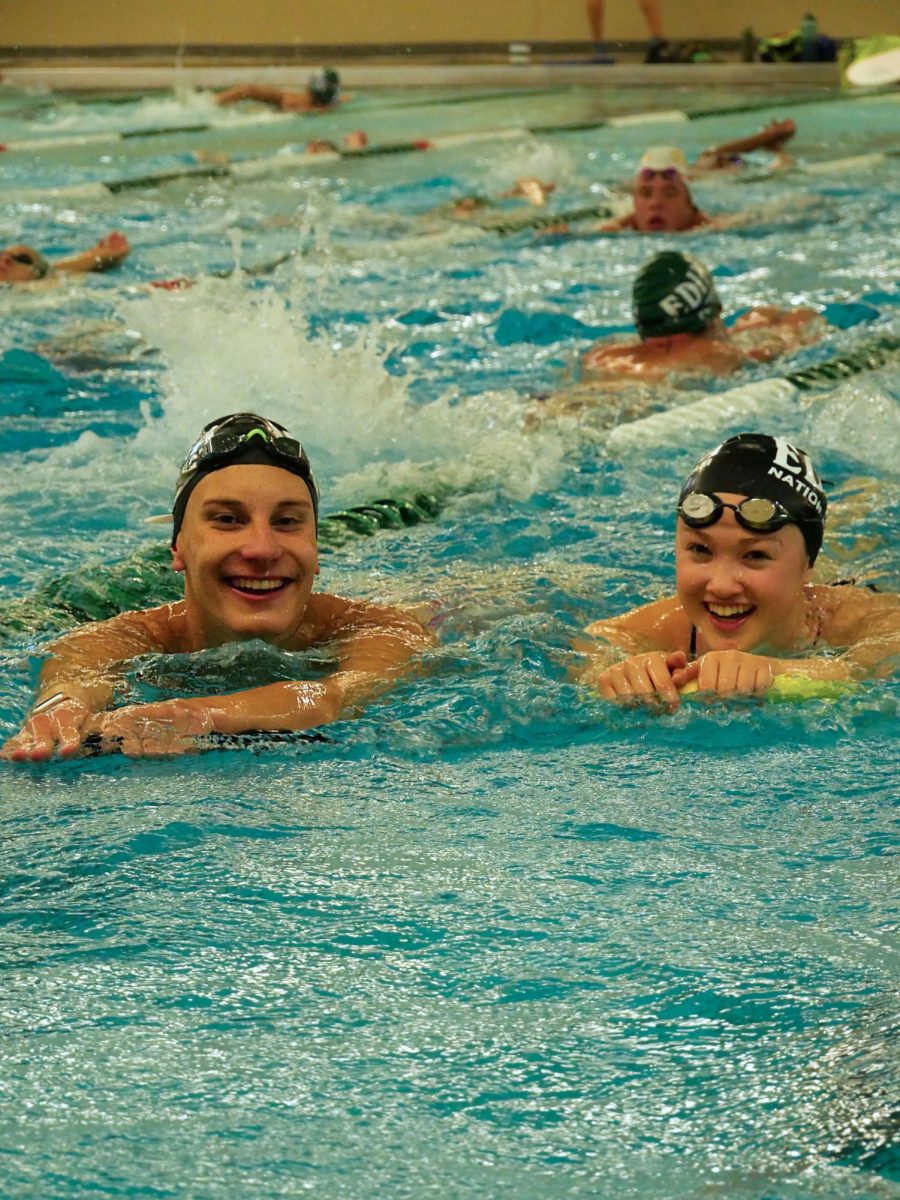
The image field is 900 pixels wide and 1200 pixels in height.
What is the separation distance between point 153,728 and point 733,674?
1216 mm

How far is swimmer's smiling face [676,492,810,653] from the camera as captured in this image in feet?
12.0

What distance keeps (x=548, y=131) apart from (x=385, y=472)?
9.32 metres

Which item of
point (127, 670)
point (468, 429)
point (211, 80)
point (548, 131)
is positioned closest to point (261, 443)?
point (127, 670)

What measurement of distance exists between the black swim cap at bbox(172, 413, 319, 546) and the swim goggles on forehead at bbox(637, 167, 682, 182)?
629cm

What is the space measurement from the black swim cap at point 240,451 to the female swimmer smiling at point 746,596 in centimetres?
83

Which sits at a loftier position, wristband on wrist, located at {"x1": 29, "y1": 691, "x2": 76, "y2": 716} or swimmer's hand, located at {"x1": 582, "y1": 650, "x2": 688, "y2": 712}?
wristband on wrist, located at {"x1": 29, "y1": 691, "x2": 76, "y2": 716}

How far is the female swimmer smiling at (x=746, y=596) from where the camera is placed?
357 centimetres

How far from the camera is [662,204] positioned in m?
9.78

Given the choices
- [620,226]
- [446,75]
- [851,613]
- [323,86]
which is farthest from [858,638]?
[446,75]

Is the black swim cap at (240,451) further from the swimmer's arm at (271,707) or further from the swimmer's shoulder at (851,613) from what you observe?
the swimmer's shoulder at (851,613)

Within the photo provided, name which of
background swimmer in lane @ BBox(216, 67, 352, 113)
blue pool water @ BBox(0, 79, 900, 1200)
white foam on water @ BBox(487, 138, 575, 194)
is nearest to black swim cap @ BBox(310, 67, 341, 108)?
background swimmer in lane @ BBox(216, 67, 352, 113)

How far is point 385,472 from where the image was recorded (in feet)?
18.9

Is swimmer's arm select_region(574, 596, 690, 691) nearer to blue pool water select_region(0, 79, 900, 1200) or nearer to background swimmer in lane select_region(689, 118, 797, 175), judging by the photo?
blue pool water select_region(0, 79, 900, 1200)

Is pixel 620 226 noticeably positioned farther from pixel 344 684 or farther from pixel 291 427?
pixel 344 684
